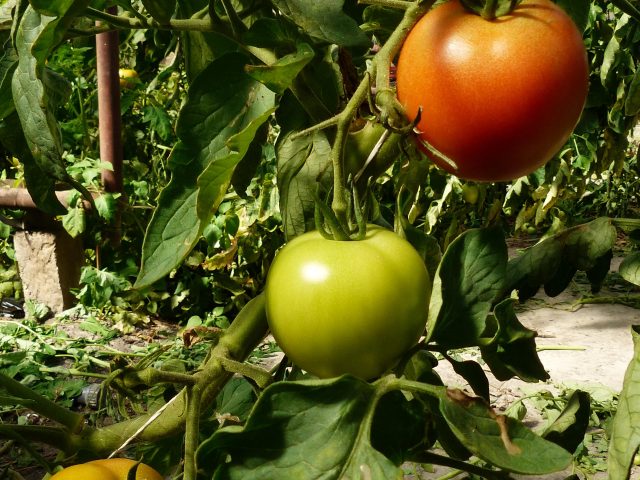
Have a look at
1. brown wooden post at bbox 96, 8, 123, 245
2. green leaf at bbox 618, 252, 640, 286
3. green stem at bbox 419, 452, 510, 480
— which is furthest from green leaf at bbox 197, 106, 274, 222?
brown wooden post at bbox 96, 8, 123, 245

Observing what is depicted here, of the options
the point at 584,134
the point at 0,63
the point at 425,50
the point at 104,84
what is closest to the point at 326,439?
the point at 425,50

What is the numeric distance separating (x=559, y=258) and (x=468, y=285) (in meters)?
0.16

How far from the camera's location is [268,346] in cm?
228

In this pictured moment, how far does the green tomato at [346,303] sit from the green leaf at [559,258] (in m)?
0.20

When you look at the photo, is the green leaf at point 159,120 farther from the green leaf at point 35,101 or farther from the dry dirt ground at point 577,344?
the green leaf at point 35,101

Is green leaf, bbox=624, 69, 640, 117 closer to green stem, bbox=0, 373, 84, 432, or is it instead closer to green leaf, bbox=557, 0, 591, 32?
green leaf, bbox=557, 0, 591, 32

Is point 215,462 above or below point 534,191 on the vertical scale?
above

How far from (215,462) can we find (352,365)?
0.08 m

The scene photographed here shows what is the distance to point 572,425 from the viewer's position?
1.70 ft

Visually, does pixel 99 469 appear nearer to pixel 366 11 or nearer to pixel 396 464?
pixel 396 464

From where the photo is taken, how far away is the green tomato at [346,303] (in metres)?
0.35

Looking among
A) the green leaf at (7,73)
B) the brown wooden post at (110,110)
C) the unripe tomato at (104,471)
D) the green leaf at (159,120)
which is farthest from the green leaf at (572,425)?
the green leaf at (159,120)

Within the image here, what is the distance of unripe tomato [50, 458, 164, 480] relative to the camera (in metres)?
0.39

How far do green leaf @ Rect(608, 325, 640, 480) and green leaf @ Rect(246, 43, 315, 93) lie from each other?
24 centimetres
